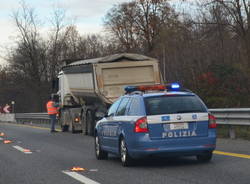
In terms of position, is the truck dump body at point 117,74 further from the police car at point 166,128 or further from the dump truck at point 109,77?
the police car at point 166,128

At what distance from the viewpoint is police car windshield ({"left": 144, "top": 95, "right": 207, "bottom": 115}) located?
11.7 metres

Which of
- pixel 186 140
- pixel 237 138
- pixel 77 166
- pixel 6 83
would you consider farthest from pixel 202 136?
pixel 6 83

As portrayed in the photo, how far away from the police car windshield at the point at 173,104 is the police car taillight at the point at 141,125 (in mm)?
196

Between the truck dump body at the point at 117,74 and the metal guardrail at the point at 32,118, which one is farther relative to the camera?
the metal guardrail at the point at 32,118

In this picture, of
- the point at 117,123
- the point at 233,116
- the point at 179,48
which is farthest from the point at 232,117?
the point at 179,48

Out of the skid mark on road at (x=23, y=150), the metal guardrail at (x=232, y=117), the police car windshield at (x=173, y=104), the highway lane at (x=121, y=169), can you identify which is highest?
the police car windshield at (x=173, y=104)

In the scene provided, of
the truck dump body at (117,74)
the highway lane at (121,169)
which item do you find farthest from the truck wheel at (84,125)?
the highway lane at (121,169)

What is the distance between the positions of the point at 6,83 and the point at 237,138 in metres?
68.2

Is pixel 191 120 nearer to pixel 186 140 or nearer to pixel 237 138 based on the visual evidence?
pixel 186 140

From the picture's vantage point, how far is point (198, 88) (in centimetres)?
3041

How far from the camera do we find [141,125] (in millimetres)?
11531

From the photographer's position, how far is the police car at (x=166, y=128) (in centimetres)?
1148

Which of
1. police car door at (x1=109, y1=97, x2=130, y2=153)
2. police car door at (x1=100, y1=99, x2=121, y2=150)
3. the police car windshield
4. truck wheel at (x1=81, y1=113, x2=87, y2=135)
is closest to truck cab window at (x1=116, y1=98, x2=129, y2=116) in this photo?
police car door at (x1=109, y1=97, x2=130, y2=153)

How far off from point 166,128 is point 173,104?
0.55 m
